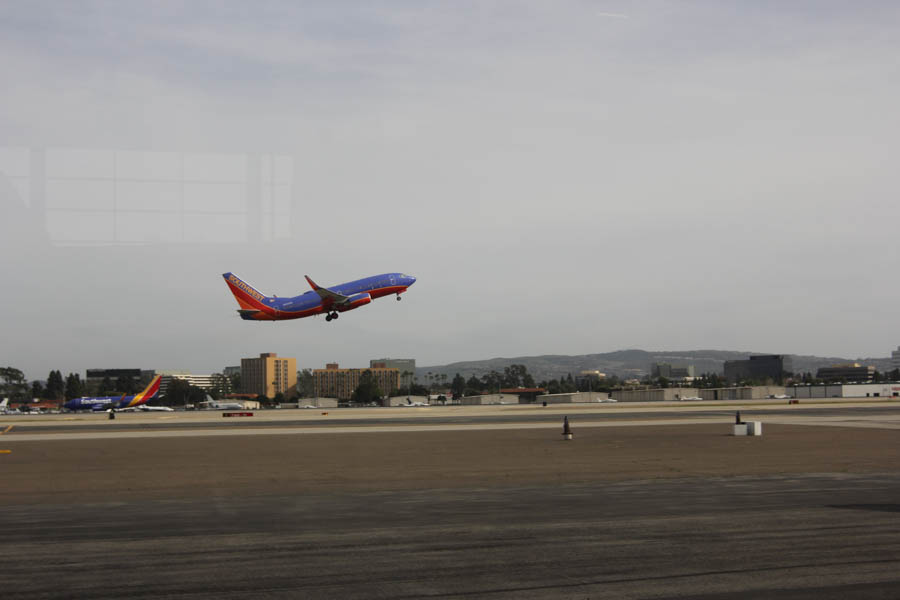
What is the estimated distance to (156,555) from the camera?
1508cm

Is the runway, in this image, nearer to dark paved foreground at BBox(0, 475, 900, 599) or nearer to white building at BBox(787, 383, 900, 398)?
dark paved foreground at BBox(0, 475, 900, 599)

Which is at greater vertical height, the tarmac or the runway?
the tarmac

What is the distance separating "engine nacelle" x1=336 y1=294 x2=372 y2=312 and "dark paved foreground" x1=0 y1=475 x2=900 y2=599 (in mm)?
63344

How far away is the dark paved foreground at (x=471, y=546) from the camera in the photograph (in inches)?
488

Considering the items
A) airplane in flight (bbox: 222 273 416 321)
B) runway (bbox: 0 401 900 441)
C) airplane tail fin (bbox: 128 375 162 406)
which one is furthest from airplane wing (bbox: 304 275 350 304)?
airplane tail fin (bbox: 128 375 162 406)

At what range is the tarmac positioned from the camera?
1266 centimetres

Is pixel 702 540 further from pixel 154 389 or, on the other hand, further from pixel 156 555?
pixel 154 389

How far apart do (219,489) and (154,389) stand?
148795 mm

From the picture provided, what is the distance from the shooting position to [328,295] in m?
86.5

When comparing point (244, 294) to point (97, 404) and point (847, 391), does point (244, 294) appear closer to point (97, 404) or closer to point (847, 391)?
point (97, 404)

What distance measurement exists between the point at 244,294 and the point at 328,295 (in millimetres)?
11581

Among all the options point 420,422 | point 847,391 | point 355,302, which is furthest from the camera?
point 847,391

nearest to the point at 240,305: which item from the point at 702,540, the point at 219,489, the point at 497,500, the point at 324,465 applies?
the point at 324,465

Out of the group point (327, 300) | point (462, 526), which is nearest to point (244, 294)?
point (327, 300)
